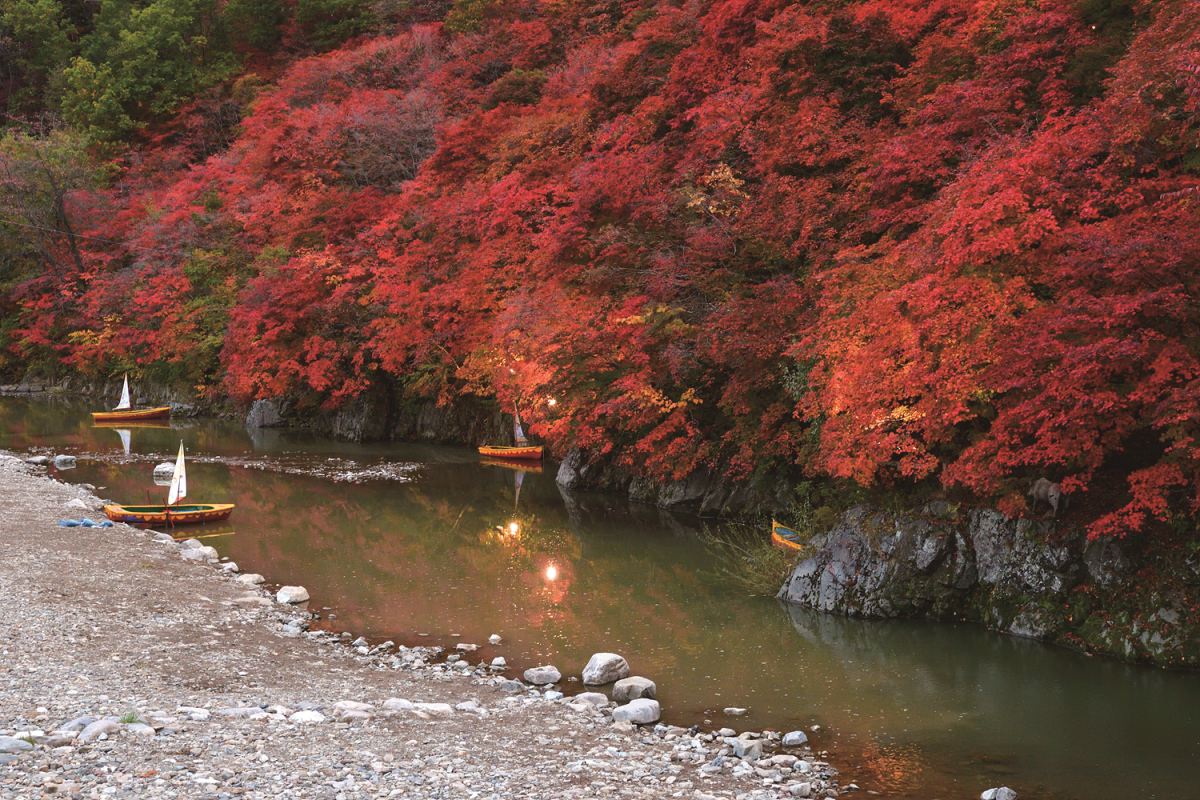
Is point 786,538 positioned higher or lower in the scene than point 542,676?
higher

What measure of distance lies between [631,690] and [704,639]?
2622 millimetres

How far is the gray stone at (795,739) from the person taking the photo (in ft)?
27.9

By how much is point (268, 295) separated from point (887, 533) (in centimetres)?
2785

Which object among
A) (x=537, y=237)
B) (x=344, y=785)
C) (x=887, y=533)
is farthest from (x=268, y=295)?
(x=344, y=785)

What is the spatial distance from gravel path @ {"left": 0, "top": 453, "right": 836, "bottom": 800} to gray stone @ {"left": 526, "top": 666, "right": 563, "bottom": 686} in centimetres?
35

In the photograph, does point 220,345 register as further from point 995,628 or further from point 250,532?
point 995,628

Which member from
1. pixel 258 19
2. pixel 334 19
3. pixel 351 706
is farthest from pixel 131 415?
pixel 258 19

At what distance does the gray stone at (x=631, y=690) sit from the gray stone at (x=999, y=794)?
345 cm

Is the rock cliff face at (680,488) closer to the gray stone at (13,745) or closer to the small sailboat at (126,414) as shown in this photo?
the gray stone at (13,745)

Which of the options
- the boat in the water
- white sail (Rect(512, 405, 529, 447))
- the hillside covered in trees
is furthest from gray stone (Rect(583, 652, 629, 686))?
white sail (Rect(512, 405, 529, 447))

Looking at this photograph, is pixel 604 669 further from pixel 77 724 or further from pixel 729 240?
pixel 729 240

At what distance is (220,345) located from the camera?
40562mm

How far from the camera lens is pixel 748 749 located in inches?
317

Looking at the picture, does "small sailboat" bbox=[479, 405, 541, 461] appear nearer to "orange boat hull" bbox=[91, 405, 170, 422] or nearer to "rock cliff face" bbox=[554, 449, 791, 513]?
"rock cliff face" bbox=[554, 449, 791, 513]
